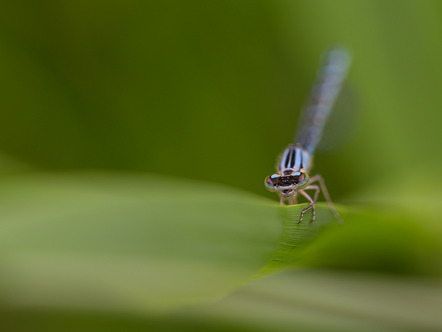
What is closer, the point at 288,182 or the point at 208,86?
the point at 288,182

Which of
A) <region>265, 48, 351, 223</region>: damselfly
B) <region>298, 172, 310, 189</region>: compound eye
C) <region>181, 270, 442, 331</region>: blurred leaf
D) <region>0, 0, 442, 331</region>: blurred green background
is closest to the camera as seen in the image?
<region>181, 270, 442, 331</region>: blurred leaf

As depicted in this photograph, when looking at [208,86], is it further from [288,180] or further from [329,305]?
[329,305]

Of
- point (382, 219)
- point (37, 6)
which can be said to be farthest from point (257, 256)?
point (37, 6)

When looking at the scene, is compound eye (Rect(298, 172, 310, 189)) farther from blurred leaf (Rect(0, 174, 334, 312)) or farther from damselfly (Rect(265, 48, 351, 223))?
blurred leaf (Rect(0, 174, 334, 312))

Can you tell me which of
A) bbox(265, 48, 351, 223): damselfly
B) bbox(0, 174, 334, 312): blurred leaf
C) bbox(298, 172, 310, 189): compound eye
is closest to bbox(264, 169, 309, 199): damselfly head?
bbox(298, 172, 310, 189): compound eye

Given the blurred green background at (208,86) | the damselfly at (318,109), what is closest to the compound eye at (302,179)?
the damselfly at (318,109)

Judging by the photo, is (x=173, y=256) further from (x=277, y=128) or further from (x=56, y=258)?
(x=277, y=128)

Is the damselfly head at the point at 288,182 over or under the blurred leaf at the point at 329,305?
over

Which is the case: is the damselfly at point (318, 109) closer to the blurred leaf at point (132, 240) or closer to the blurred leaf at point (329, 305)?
the blurred leaf at point (329, 305)

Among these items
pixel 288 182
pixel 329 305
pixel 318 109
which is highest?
pixel 318 109

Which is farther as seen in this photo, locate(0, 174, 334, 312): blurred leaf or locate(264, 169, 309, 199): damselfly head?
locate(264, 169, 309, 199): damselfly head

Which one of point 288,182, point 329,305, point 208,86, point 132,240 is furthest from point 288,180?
point 208,86

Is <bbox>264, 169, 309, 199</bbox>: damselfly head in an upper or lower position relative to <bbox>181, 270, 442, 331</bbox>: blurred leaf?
upper
